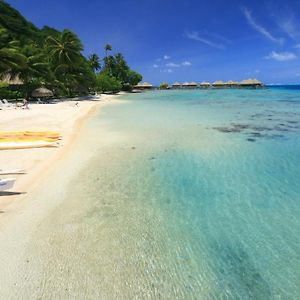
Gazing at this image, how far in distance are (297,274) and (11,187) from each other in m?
5.03

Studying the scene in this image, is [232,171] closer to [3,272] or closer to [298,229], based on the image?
[298,229]

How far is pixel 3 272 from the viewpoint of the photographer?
137 inches

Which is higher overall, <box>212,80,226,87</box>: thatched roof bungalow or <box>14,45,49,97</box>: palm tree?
<box>14,45,49,97</box>: palm tree

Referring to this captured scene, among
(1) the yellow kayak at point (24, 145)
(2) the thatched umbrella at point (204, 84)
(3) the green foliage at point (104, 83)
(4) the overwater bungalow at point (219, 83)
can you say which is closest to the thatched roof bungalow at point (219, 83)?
(4) the overwater bungalow at point (219, 83)

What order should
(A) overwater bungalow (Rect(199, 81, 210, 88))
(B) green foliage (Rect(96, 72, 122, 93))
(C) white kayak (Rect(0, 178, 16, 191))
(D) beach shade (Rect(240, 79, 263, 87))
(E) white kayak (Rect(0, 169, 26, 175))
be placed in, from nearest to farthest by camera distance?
(C) white kayak (Rect(0, 178, 16, 191)), (E) white kayak (Rect(0, 169, 26, 175)), (B) green foliage (Rect(96, 72, 122, 93)), (D) beach shade (Rect(240, 79, 263, 87)), (A) overwater bungalow (Rect(199, 81, 210, 88))

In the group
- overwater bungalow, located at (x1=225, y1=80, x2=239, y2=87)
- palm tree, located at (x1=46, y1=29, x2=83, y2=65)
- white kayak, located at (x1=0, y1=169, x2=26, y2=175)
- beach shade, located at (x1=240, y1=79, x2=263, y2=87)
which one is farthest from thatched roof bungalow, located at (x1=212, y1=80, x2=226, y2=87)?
white kayak, located at (x1=0, y1=169, x2=26, y2=175)

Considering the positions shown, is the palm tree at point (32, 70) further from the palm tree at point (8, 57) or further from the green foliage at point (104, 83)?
the green foliage at point (104, 83)

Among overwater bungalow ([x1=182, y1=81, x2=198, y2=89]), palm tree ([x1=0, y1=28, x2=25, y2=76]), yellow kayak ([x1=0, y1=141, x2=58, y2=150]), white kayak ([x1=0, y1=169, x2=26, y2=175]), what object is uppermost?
palm tree ([x1=0, y1=28, x2=25, y2=76])

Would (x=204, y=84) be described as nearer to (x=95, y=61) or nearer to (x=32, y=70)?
(x=95, y=61)

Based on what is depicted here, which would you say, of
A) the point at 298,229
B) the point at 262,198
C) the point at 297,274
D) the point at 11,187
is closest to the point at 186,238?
the point at 297,274

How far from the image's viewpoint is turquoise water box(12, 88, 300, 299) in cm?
336

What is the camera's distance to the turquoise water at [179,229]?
3.36 metres

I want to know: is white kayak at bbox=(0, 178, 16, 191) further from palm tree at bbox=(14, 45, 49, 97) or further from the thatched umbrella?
the thatched umbrella

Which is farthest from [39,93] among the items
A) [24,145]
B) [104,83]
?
[24,145]
